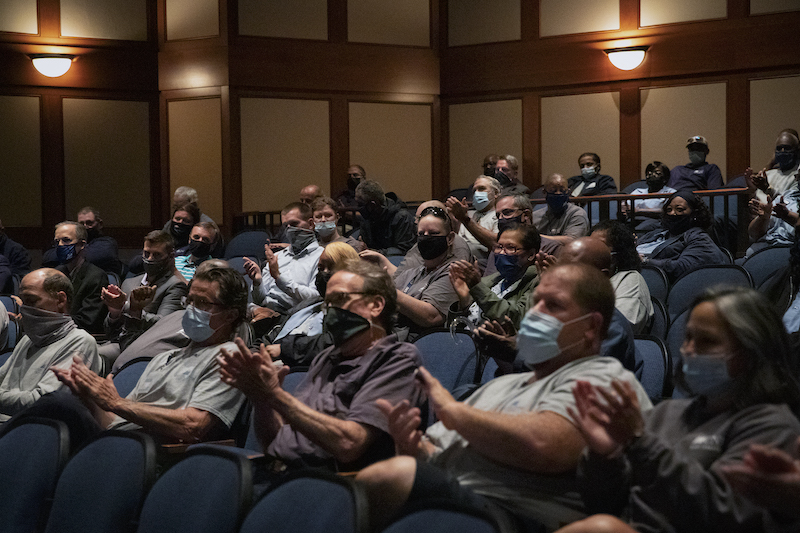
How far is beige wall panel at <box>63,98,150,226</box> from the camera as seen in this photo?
30.1ft

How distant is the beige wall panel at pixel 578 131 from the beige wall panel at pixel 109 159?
429cm

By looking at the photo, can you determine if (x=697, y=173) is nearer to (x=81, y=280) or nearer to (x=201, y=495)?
(x=81, y=280)

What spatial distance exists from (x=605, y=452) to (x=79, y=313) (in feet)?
13.8

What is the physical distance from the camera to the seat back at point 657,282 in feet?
15.4

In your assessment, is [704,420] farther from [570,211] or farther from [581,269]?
[570,211]

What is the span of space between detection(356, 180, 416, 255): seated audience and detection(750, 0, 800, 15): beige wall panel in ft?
14.2

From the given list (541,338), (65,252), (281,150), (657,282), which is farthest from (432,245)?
(281,150)

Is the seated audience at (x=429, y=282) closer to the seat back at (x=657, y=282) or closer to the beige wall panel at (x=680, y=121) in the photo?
the seat back at (x=657, y=282)

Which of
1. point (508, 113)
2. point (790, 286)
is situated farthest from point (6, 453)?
point (508, 113)

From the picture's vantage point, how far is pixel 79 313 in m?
5.23

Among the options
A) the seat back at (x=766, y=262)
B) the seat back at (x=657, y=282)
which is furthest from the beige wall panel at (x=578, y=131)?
the seat back at (x=657, y=282)

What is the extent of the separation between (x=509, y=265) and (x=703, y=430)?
6.48ft

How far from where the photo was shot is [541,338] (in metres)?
2.18

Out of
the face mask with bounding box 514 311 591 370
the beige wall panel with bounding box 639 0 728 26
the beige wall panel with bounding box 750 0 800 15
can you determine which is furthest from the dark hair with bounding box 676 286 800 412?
the beige wall panel with bounding box 639 0 728 26
